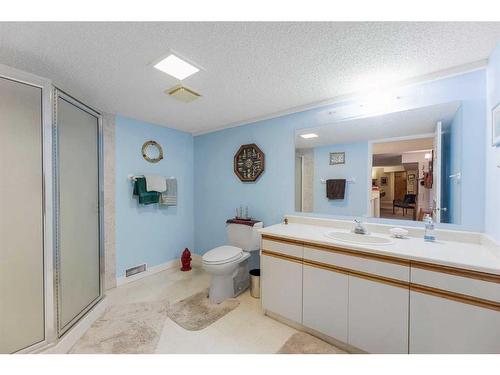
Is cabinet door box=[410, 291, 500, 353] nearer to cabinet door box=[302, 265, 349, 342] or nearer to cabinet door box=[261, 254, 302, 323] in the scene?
cabinet door box=[302, 265, 349, 342]

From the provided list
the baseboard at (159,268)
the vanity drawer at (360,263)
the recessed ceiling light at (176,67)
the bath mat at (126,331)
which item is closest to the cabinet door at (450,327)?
the vanity drawer at (360,263)

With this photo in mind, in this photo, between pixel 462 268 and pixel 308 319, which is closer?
pixel 462 268

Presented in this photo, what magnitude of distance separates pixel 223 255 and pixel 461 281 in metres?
1.82

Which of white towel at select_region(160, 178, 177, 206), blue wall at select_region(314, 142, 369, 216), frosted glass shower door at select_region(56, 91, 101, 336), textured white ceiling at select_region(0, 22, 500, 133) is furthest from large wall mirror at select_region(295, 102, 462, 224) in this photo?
frosted glass shower door at select_region(56, 91, 101, 336)

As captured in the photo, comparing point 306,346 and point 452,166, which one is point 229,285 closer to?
point 306,346

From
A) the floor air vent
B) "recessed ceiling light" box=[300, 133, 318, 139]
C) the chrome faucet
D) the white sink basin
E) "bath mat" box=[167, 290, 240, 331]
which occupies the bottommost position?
"bath mat" box=[167, 290, 240, 331]

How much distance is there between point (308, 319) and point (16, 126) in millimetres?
2572

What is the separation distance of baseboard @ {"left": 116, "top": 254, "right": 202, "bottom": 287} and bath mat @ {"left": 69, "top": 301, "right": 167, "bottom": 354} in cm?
52

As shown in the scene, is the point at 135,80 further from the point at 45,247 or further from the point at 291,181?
the point at 291,181

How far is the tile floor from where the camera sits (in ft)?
5.15
